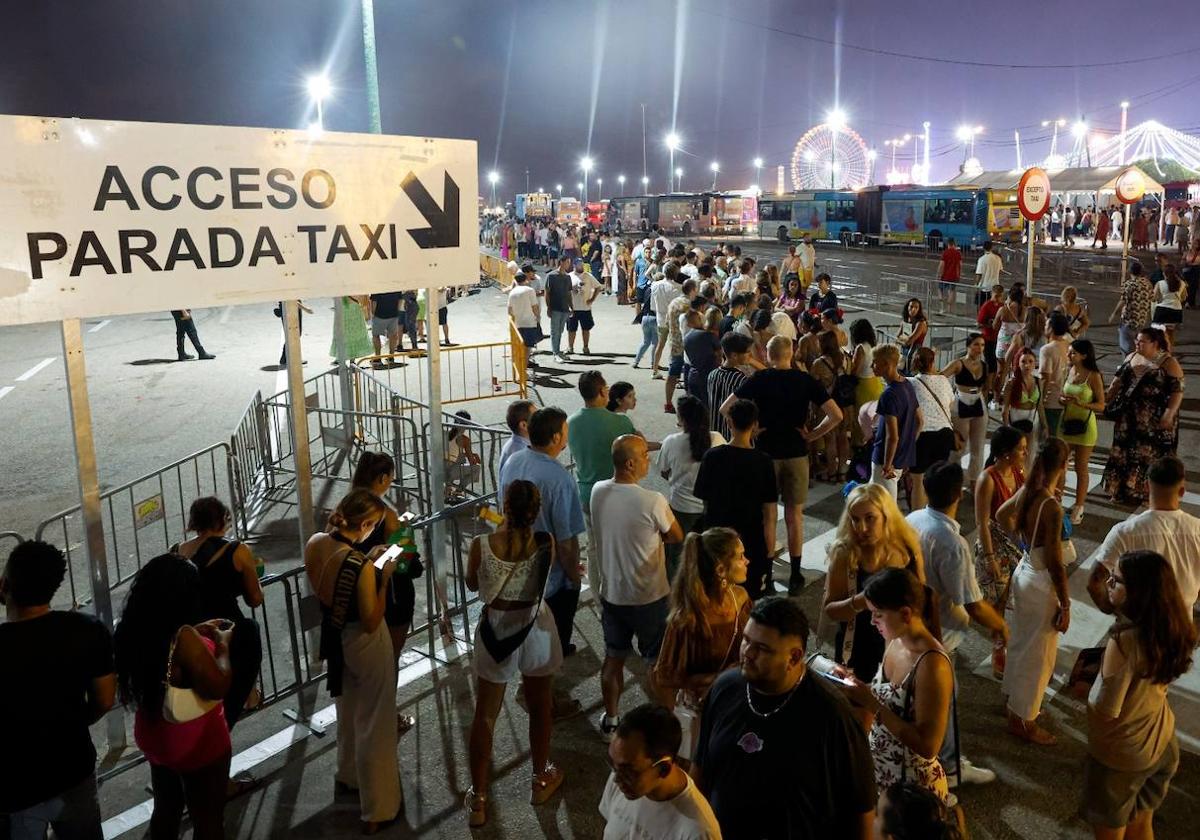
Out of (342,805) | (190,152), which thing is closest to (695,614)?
(342,805)

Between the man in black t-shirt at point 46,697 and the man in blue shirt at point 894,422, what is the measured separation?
18.3 feet

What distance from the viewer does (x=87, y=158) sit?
4.30 m

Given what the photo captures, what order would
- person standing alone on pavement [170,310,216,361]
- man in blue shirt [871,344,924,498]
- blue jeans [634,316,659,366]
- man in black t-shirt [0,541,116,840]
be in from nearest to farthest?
man in black t-shirt [0,541,116,840]
man in blue shirt [871,344,924,498]
blue jeans [634,316,659,366]
person standing alone on pavement [170,310,216,361]

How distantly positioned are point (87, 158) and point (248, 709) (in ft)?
9.83

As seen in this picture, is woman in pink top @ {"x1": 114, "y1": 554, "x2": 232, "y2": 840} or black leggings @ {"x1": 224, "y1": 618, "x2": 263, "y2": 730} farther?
A: black leggings @ {"x1": 224, "y1": 618, "x2": 263, "y2": 730}

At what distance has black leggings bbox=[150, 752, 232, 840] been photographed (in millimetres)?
3855

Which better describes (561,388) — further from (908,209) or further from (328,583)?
(908,209)

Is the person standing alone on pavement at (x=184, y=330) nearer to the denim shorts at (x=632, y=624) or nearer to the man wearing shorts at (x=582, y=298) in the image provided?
the man wearing shorts at (x=582, y=298)

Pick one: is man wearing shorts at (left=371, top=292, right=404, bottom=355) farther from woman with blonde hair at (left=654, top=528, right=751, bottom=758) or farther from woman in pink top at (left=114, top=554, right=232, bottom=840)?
woman with blonde hair at (left=654, top=528, right=751, bottom=758)

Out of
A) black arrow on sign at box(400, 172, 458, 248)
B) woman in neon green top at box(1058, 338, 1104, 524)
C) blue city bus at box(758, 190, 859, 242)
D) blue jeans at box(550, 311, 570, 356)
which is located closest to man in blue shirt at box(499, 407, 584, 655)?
black arrow on sign at box(400, 172, 458, 248)

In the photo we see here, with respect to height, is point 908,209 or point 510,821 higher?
point 908,209

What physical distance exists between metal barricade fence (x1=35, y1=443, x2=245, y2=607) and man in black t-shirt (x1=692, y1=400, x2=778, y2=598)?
371cm

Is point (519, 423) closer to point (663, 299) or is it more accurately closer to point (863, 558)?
point (863, 558)

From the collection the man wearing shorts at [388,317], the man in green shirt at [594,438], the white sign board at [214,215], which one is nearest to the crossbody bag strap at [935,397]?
the man in green shirt at [594,438]
